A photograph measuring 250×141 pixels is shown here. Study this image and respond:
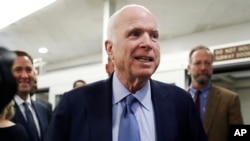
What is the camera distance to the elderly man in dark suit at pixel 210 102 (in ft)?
8.63

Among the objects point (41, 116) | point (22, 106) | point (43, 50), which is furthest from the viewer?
point (43, 50)

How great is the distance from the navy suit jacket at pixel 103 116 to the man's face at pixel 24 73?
4.22 feet

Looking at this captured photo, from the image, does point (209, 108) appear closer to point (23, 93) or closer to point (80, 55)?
point (23, 93)

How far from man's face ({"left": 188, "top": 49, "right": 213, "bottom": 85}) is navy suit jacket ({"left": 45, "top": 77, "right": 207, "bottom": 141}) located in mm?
1413

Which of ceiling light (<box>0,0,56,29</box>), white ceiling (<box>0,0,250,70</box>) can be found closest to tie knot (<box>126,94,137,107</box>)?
ceiling light (<box>0,0,56,29</box>)

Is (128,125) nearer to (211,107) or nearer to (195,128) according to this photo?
(195,128)

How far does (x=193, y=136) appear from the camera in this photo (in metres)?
1.32

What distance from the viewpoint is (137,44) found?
51.3 inches

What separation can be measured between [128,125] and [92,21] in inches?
161

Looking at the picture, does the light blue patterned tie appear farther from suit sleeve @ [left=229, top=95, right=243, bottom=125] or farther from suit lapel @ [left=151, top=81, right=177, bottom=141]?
suit sleeve @ [left=229, top=95, right=243, bottom=125]

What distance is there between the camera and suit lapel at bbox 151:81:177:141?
1.24m

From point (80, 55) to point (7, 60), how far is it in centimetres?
665

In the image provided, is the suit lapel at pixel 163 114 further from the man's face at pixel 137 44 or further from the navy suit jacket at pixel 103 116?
the man's face at pixel 137 44

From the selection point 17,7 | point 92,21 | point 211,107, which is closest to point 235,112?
point 211,107
